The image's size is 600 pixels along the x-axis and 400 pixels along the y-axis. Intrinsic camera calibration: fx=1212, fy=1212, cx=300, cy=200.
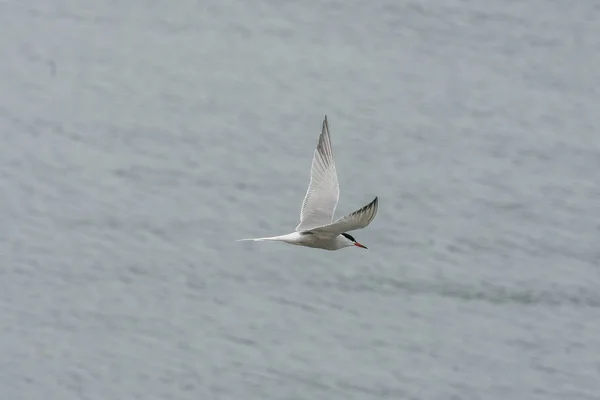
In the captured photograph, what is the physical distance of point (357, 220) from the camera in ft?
24.2

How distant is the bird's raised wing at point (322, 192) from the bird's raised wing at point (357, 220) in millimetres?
728

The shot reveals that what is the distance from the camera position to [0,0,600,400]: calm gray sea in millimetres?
10922

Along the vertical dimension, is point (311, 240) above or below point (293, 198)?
above

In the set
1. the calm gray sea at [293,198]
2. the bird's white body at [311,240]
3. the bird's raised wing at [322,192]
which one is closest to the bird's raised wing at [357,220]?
the bird's white body at [311,240]

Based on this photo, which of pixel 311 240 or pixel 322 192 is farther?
pixel 322 192

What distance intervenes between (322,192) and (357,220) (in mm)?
1510

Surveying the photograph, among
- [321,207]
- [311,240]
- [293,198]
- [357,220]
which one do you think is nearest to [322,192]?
[321,207]

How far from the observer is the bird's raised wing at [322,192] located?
8.73 m

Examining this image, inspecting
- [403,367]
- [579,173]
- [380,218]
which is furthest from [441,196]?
[403,367]

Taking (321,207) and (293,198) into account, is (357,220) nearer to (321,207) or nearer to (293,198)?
(321,207)

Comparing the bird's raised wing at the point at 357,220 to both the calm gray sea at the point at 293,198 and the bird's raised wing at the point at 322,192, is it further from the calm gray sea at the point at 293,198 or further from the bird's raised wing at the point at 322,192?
the calm gray sea at the point at 293,198

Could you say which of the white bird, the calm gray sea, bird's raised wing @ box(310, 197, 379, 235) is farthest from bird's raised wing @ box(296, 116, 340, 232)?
the calm gray sea

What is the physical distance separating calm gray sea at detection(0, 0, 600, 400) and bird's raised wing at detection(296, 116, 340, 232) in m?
2.29

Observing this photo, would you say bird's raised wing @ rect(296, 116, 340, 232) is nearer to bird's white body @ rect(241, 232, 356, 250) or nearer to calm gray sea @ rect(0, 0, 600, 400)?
bird's white body @ rect(241, 232, 356, 250)
